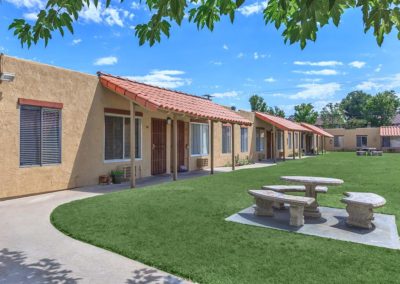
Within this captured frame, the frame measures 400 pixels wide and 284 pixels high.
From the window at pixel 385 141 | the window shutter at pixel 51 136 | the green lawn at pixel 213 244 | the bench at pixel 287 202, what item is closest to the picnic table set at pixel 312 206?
the bench at pixel 287 202

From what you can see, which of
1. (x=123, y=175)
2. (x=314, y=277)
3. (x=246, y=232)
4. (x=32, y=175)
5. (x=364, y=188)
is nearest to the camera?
(x=314, y=277)

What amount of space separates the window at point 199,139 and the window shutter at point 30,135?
30.0ft

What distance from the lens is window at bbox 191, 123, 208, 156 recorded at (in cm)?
1781

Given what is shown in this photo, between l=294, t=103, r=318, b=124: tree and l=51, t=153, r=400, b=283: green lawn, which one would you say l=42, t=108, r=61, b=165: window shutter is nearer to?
l=51, t=153, r=400, b=283: green lawn

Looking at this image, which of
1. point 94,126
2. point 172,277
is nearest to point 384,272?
point 172,277

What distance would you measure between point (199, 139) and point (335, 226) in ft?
40.6

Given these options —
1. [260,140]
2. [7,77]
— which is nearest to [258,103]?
[260,140]

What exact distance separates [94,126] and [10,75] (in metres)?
3.33

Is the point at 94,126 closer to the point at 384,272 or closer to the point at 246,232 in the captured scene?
the point at 246,232

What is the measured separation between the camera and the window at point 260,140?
26.5 metres

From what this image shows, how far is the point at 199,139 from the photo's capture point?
18.3 metres

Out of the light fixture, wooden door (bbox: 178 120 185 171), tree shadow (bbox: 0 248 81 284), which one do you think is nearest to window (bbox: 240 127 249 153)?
wooden door (bbox: 178 120 185 171)

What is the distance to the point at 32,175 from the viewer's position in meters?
9.41

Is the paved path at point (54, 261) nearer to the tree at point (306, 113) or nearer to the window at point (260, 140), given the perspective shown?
the window at point (260, 140)
